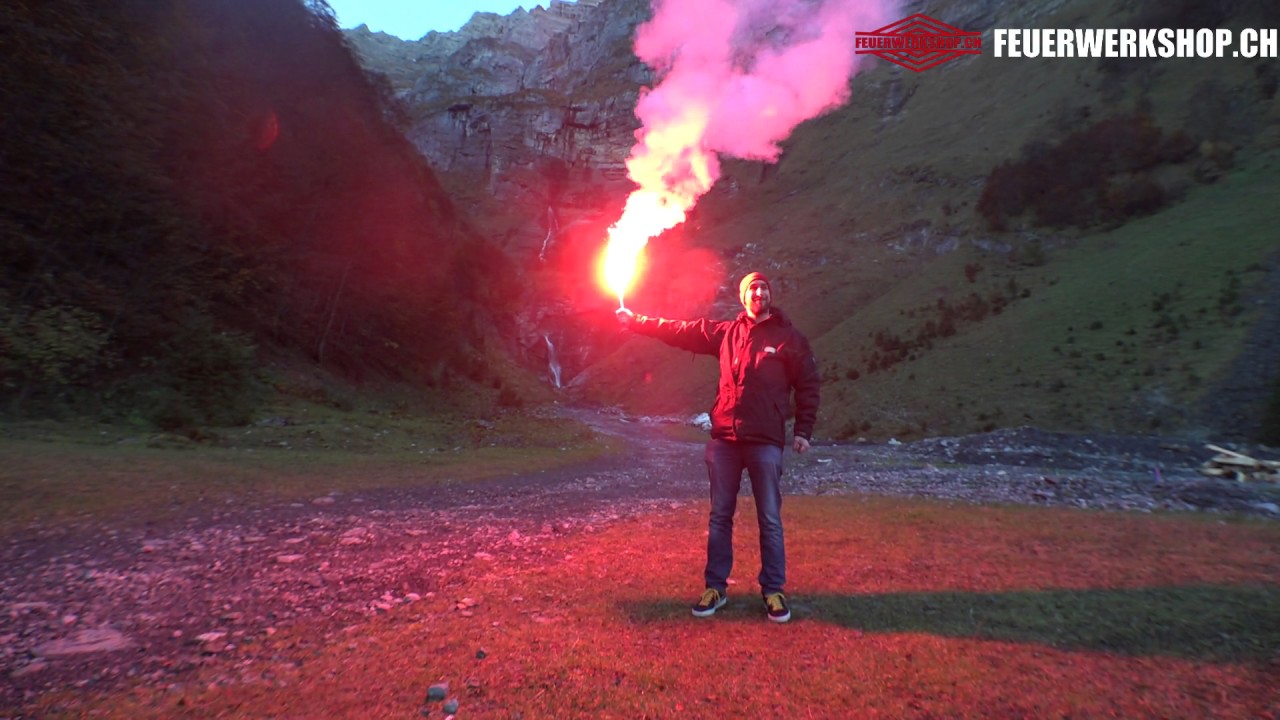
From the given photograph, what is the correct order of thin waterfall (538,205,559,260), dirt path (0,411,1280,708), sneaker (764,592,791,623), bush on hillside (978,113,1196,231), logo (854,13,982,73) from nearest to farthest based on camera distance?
dirt path (0,411,1280,708) < sneaker (764,592,791,623) < bush on hillside (978,113,1196,231) < logo (854,13,982,73) < thin waterfall (538,205,559,260)

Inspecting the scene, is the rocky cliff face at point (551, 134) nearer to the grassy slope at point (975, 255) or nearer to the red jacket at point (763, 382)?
the grassy slope at point (975, 255)

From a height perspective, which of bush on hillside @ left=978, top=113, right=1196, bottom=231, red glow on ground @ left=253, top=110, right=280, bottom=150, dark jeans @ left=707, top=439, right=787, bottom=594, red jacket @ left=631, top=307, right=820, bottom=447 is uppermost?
bush on hillside @ left=978, top=113, right=1196, bottom=231

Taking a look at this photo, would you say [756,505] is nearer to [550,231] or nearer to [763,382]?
[763,382]

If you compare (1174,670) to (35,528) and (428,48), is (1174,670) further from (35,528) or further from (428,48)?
(428,48)

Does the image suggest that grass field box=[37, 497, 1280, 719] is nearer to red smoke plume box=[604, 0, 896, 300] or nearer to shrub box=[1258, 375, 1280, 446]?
red smoke plume box=[604, 0, 896, 300]

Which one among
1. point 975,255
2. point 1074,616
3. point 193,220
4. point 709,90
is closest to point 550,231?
point 975,255

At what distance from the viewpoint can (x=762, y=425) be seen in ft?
16.9

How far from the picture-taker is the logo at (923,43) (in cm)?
6544

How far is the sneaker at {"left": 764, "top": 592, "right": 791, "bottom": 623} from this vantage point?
4621 millimetres

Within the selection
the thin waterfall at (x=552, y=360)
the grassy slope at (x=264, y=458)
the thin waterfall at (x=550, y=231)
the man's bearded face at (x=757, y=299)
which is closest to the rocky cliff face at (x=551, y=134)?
the thin waterfall at (x=550, y=231)

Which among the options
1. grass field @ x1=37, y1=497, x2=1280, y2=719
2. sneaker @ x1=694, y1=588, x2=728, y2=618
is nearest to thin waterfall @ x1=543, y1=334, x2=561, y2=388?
grass field @ x1=37, y1=497, x2=1280, y2=719

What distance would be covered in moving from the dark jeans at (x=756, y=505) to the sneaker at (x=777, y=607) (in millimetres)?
95

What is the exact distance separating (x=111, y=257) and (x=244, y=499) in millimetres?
11123

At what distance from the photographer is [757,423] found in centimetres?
515
